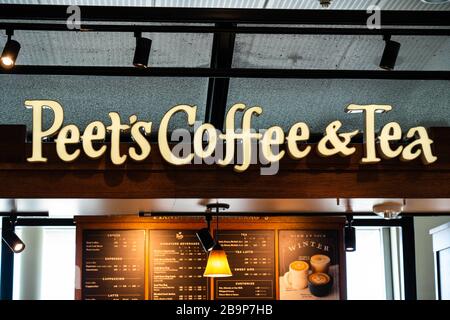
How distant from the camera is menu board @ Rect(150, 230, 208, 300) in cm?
683

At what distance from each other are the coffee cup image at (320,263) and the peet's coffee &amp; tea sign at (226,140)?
2.52 metres

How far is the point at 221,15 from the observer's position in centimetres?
408

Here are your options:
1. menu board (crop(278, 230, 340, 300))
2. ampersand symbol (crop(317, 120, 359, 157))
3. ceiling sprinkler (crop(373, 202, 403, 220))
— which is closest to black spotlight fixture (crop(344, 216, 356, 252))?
menu board (crop(278, 230, 340, 300))

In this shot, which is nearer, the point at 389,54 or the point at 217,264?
the point at 389,54

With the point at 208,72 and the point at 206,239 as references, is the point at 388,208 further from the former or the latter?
the point at 206,239

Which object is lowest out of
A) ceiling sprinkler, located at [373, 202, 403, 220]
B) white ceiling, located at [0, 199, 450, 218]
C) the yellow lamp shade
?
the yellow lamp shade

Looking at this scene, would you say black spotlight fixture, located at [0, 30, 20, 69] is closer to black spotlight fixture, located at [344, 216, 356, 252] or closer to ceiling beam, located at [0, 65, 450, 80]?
ceiling beam, located at [0, 65, 450, 80]

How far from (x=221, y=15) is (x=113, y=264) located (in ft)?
11.5

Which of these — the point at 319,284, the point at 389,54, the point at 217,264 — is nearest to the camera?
the point at 389,54

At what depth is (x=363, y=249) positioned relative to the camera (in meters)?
8.60

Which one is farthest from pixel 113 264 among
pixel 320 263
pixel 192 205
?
pixel 192 205

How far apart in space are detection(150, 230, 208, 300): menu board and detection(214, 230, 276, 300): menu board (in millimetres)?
205

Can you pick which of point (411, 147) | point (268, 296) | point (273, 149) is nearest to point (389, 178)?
point (411, 147)

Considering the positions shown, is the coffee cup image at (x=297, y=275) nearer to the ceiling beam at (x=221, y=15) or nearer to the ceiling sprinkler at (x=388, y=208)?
the ceiling sprinkler at (x=388, y=208)
